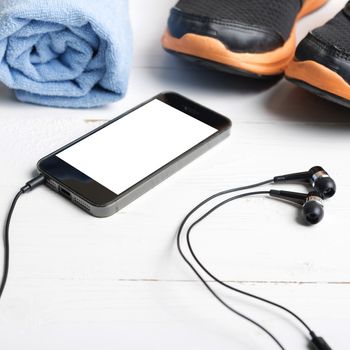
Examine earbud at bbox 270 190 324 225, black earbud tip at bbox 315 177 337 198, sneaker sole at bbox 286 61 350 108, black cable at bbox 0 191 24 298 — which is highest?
sneaker sole at bbox 286 61 350 108

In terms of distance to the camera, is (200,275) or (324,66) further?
(324,66)

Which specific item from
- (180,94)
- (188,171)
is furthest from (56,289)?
(180,94)

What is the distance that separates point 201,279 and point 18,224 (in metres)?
0.17

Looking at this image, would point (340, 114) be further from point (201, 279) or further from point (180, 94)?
point (201, 279)

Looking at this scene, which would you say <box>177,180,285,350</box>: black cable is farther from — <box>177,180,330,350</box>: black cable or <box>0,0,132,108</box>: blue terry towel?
<box>0,0,132,108</box>: blue terry towel

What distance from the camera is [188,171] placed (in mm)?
587

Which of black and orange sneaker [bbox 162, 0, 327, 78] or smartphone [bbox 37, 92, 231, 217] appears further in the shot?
black and orange sneaker [bbox 162, 0, 327, 78]

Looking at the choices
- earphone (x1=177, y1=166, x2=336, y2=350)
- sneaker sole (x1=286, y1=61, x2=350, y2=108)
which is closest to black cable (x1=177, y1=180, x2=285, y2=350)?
earphone (x1=177, y1=166, x2=336, y2=350)

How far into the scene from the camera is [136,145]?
0.59m

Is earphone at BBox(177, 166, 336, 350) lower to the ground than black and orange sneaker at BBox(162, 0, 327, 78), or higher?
lower

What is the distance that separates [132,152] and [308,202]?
0.58 feet

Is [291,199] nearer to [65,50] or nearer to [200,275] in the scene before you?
[200,275]

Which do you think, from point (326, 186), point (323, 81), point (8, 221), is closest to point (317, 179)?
point (326, 186)

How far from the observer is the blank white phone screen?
553mm
